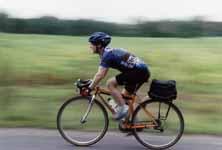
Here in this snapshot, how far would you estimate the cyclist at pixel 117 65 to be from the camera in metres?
7.90

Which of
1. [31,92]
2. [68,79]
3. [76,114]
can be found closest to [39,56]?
[68,79]

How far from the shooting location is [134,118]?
8.18 metres

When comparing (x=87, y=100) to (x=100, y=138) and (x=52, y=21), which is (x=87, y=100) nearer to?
(x=100, y=138)

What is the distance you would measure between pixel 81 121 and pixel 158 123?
109 centimetres

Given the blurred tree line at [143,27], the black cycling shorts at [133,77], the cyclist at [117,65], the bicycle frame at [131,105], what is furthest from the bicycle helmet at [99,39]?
the blurred tree line at [143,27]

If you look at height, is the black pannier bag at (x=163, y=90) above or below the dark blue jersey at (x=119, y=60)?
below

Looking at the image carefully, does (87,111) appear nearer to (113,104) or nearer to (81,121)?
(81,121)

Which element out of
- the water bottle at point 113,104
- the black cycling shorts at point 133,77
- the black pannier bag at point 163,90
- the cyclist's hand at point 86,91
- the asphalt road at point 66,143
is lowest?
the asphalt road at point 66,143

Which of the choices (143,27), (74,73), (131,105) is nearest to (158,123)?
(131,105)

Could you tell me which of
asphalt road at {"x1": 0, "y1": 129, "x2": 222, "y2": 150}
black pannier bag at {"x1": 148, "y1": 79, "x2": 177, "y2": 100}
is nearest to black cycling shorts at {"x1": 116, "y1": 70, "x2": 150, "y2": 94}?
black pannier bag at {"x1": 148, "y1": 79, "x2": 177, "y2": 100}

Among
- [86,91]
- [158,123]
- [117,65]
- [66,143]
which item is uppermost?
[117,65]

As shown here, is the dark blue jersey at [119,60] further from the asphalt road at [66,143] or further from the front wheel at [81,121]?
the asphalt road at [66,143]

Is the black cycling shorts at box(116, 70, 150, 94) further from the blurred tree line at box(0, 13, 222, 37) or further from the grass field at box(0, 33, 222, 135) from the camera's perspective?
the blurred tree line at box(0, 13, 222, 37)

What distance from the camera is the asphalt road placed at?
8148 millimetres
